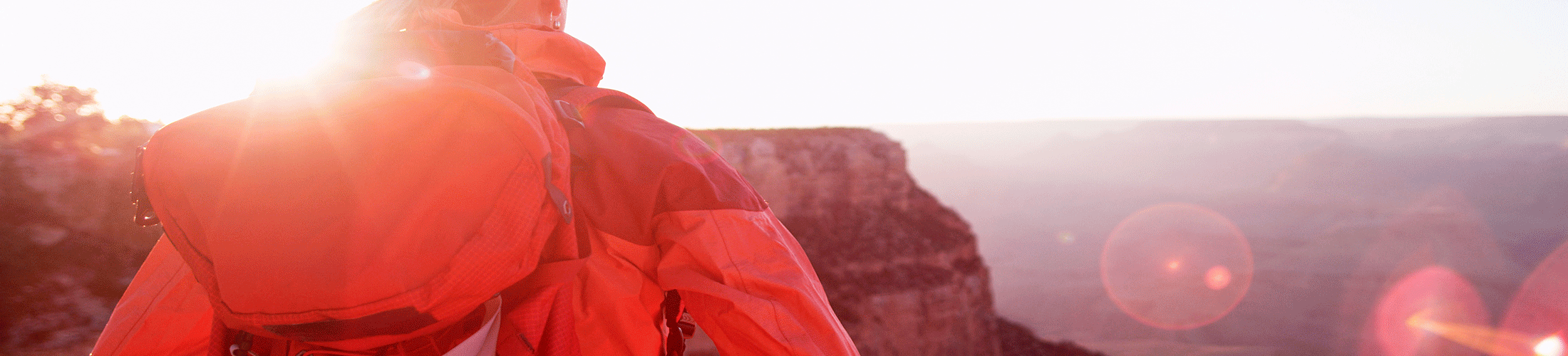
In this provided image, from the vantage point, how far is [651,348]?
4.03 feet

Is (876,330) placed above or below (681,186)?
below

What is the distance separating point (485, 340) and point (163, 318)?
0.76m

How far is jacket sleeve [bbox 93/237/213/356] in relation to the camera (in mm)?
1181

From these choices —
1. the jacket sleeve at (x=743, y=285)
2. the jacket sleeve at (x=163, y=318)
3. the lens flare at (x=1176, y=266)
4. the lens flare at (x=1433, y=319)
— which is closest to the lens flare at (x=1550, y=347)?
the lens flare at (x=1433, y=319)

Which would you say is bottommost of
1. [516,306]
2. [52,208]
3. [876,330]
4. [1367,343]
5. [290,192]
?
[1367,343]

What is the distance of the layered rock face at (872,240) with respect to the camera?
50.9 ft

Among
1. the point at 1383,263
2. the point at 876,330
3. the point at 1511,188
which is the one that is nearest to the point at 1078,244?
the point at 1383,263

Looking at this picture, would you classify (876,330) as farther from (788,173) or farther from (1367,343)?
(1367,343)

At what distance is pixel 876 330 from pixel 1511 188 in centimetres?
9691

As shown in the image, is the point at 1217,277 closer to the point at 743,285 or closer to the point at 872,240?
the point at 872,240

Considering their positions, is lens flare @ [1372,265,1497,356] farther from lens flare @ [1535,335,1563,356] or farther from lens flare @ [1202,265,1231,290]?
lens flare @ [1202,265,1231,290]

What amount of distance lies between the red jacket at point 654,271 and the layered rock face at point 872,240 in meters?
13.3

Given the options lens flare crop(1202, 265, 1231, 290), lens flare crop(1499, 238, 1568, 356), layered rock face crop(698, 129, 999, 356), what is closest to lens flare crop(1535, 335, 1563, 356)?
lens flare crop(1499, 238, 1568, 356)

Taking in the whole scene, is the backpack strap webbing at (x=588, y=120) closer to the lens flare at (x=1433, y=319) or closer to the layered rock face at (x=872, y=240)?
the layered rock face at (x=872, y=240)
